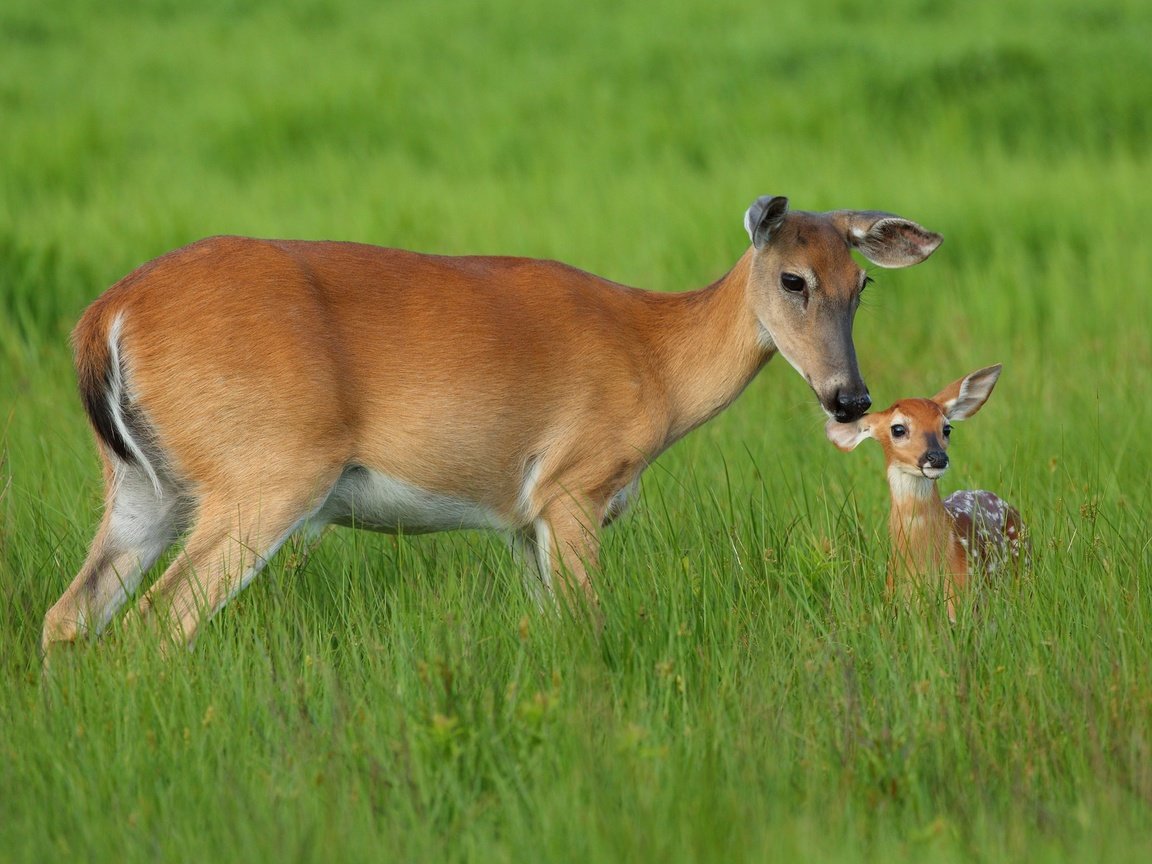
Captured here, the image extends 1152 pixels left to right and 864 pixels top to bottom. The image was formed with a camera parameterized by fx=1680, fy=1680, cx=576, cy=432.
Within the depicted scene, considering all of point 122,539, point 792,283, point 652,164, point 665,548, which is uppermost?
point 792,283

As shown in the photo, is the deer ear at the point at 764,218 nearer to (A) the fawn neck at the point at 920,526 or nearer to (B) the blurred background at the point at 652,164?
(A) the fawn neck at the point at 920,526

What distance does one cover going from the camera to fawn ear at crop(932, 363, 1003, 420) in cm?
490

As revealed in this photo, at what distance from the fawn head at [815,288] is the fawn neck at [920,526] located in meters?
0.26

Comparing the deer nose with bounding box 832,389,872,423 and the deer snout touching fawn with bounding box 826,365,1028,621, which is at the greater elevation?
the deer nose with bounding box 832,389,872,423

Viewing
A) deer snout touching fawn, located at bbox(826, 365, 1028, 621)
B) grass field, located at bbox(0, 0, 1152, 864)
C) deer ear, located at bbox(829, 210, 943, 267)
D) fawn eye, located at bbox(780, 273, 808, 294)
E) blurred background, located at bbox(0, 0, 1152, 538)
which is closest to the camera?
grass field, located at bbox(0, 0, 1152, 864)

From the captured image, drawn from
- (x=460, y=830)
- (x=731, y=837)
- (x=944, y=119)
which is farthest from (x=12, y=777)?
(x=944, y=119)

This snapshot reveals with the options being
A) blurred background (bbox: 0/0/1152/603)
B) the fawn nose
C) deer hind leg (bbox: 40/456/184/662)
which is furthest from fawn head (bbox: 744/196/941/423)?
deer hind leg (bbox: 40/456/184/662)

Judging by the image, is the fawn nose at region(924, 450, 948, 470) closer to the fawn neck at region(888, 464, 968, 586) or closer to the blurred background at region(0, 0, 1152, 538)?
the fawn neck at region(888, 464, 968, 586)

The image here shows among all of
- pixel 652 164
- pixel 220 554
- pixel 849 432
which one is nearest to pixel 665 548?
pixel 849 432

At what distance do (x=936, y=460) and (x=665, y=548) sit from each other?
0.80 meters

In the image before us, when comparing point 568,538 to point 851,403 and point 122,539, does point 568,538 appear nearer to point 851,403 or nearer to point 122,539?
point 851,403

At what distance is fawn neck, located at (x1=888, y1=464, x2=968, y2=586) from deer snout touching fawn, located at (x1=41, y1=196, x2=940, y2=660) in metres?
0.28

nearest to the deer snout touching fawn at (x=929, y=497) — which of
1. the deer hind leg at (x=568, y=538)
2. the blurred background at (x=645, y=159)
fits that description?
the deer hind leg at (x=568, y=538)

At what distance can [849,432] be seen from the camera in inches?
196
